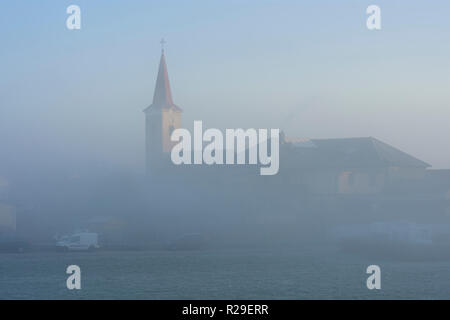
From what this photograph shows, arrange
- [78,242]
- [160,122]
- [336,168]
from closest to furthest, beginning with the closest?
[78,242] → [336,168] → [160,122]

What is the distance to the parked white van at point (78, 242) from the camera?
160ft

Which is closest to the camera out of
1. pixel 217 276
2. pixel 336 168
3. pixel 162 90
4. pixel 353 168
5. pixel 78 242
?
pixel 217 276

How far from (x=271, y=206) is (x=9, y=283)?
27612 mm

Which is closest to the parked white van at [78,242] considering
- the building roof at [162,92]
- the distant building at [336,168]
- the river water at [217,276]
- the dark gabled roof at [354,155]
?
the river water at [217,276]

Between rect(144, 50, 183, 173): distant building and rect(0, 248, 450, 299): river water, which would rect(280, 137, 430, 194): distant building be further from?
rect(0, 248, 450, 299): river water

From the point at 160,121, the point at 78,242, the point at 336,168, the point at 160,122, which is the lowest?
the point at 78,242

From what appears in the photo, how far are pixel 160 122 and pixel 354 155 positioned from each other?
60.6 feet

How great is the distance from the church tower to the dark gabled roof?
1263 centimetres

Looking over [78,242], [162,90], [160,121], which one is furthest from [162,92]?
[78,242]

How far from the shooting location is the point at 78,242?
4912cm

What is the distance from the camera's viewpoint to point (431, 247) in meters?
49.6

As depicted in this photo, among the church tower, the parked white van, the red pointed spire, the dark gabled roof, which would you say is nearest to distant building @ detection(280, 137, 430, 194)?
the dark gabled roof

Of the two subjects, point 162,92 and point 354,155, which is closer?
point 354,155

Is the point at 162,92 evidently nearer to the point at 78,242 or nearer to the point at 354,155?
the point at 354,155
